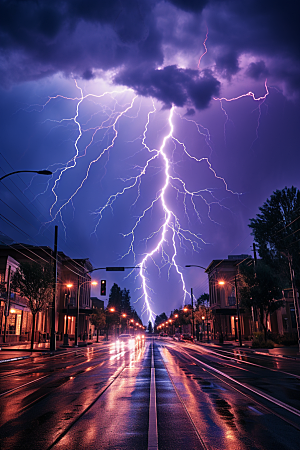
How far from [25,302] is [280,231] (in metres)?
33.7

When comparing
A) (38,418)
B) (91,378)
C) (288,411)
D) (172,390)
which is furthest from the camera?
(91,378)

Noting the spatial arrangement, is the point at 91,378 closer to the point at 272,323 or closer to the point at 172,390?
the point at 172,390

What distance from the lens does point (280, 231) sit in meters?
38.3

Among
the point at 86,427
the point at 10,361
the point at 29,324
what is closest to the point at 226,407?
the point at 86,427

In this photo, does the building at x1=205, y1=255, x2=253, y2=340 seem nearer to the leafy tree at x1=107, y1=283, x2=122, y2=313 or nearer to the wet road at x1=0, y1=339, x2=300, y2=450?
the wet road at x1=0, y1=339, x2=300, y2=450

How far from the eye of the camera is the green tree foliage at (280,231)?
37.0 m

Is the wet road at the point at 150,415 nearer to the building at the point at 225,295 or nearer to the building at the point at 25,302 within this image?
the building at the point at 25,302

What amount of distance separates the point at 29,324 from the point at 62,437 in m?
49.1

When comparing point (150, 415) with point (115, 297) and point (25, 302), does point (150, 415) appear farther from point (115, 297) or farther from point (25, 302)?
point (115, 297)

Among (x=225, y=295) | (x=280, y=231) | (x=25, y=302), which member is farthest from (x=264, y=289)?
(x=225, y=295)

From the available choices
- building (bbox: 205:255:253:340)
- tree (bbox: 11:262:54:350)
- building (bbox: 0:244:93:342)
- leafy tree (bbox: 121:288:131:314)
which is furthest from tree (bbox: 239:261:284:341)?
leafy tree (bbox: 121:288:131:314)

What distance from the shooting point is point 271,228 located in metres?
39.2

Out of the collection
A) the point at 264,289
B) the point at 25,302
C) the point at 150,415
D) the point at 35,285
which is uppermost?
the point at 35,285

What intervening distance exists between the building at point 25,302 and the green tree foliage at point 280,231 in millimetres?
20696
